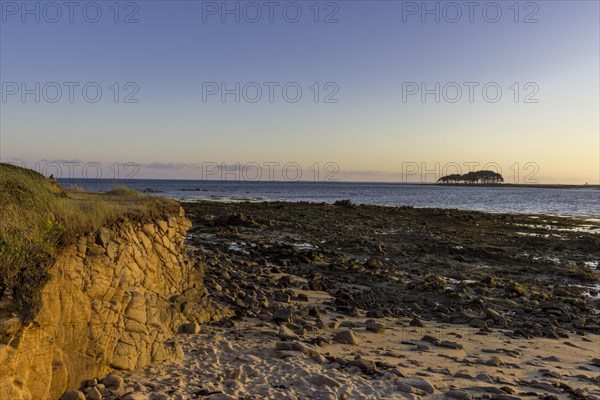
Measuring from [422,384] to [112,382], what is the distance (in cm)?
445

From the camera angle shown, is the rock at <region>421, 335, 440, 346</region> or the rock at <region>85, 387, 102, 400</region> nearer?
the rock at <region>85, 387, 102, 400</region>

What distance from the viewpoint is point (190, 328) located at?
860 cm

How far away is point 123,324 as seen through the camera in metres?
7.04

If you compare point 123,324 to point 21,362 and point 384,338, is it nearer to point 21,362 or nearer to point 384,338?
point 21,362

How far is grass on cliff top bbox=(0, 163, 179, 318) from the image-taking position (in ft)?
18.7

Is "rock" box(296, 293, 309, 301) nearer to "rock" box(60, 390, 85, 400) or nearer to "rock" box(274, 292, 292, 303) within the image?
"rock" box(274, 292, 292, 303)

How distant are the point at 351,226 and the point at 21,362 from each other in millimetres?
25640

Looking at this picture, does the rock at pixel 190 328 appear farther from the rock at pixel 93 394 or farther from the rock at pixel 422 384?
the rock at pixel 422 384

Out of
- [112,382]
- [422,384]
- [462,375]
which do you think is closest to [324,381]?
[422,384]

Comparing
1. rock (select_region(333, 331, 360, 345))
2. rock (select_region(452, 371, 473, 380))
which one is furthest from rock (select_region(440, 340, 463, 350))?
rock (select_region(333, 331, 360, 345))

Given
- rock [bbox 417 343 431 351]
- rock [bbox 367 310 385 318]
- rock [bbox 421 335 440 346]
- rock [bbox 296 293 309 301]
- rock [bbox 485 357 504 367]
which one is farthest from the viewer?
rock [bbox 296 293 309 301]

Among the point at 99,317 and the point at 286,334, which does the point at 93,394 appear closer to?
the point at 99,317

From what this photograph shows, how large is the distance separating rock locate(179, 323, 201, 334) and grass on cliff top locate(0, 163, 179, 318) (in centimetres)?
221

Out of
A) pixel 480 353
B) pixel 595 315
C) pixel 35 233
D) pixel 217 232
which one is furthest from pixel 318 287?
pixel 217 232
